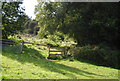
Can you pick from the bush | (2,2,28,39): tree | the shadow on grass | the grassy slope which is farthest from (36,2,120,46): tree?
the shadow on grass

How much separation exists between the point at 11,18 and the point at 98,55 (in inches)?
504

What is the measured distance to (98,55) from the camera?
14477 millimetres

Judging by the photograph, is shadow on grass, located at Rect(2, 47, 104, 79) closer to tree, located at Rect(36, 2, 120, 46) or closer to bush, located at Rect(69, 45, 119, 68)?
bush, located at Rect(69, 45, 119, 68)

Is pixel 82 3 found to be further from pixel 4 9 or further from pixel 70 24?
pixel 4 9

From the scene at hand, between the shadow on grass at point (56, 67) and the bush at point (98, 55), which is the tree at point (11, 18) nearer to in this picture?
the shadow on grass at point (56, 67)

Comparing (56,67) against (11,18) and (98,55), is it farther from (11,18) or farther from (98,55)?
(11,18)

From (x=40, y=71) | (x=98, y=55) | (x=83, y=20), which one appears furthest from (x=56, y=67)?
(x=83, y=20)

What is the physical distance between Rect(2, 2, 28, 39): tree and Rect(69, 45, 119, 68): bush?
28.6 ft

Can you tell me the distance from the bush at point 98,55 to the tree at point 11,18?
8706mm

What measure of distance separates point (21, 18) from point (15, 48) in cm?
583

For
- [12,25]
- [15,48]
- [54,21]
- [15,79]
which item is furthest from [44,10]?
[15,79]

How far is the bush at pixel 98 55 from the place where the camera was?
13633 mm

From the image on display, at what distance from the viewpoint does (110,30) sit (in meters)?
16.0

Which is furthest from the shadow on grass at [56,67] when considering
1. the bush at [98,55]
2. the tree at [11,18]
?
the tree at [11,18]
